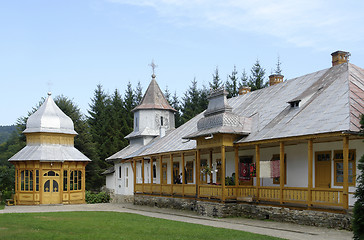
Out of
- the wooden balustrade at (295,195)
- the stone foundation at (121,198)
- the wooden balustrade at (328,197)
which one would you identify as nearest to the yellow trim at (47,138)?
the stone foundation at (121,198)

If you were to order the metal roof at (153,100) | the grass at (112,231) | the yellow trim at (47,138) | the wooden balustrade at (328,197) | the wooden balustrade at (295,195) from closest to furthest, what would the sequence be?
the grass at (112,231)
the wooden balustrade at (328,197)
the wooden balustrade at (295,195)
the yellow trim at (47,138)
the metal roof at (153,100)

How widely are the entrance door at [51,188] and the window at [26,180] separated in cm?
→ 96

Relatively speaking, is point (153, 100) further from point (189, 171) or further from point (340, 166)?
point (340, 166)

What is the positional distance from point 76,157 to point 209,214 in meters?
15.1

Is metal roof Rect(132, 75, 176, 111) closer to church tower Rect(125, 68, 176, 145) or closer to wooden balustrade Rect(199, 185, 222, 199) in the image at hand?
church tower Rect(125, 68, 176, 145)

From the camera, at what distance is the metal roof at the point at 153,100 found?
40.3m

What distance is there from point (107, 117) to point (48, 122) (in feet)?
71.8

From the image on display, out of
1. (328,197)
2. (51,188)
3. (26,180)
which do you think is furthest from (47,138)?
(328,197)

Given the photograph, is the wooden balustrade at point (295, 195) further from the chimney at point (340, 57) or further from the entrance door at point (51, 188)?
the entrance door at point (51, 188)

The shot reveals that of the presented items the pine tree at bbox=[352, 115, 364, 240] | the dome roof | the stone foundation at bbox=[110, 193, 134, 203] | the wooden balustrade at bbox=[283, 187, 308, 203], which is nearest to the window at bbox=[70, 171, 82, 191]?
the dome roof

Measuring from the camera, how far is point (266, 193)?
18734 millimetres

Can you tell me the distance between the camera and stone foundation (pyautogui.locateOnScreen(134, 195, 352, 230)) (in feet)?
49.1

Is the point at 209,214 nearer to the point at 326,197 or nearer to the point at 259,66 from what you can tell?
the point at 326,197

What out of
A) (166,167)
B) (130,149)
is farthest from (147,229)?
(130,149)
